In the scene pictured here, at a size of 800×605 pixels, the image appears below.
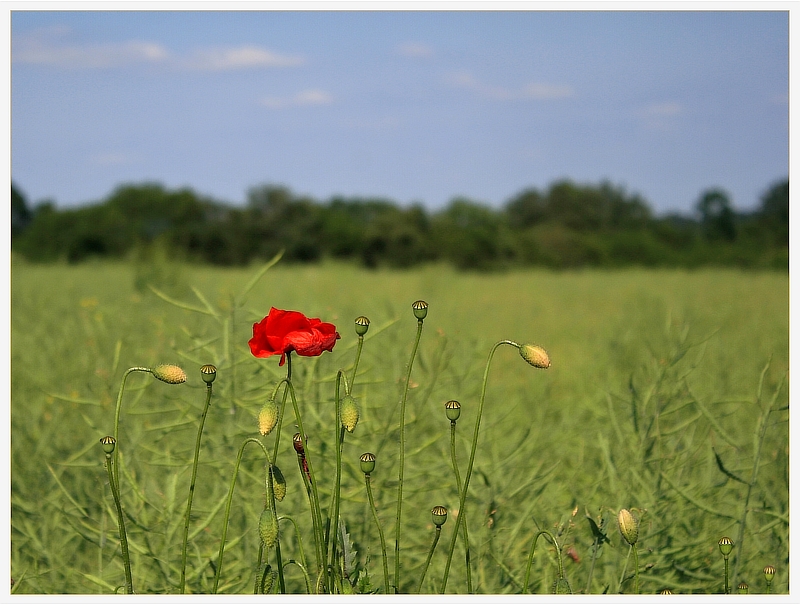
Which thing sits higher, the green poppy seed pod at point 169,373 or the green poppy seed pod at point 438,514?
the green poppy seed pod at point 169,373

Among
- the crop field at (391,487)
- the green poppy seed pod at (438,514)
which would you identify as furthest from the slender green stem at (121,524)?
the green poppy seed pod at (438,514)

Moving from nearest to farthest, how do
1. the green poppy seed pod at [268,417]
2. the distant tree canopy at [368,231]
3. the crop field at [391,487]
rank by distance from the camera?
the green poppy seed pod at [268,417]
the crop field at [391,487]
the distant tree canopy at [368,231]

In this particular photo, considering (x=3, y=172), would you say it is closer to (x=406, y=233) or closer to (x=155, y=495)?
(x=155, y=495)

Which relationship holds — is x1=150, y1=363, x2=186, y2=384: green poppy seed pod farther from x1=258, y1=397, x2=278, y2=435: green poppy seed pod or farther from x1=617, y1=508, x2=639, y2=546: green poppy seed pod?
x1=617, y1=508, x2=639, y2=546: green poppy seed pod

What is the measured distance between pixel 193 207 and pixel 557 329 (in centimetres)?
1407

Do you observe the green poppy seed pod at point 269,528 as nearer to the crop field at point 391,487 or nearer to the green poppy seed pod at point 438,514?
the crop field at point 391,487

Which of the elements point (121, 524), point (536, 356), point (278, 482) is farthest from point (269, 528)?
point (536, 356)

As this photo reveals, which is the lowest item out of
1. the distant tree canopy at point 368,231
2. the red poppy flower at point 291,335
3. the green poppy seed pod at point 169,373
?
the green poppy seed pod at point 169,373

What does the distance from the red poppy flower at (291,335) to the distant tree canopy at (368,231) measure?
48.8 feet

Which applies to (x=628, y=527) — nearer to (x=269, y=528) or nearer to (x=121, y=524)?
(x=269, y=528)

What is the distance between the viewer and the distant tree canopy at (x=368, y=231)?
17.0 meters

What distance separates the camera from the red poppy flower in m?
0.71

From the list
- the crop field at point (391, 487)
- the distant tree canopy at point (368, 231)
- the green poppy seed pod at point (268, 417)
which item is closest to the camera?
the green poppy seed pod at point (268, 417)

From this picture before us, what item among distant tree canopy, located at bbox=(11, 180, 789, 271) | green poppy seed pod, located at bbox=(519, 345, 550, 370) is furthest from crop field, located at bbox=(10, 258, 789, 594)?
distant tree canopy, located at bbox=(11, 180, 789, 271)
